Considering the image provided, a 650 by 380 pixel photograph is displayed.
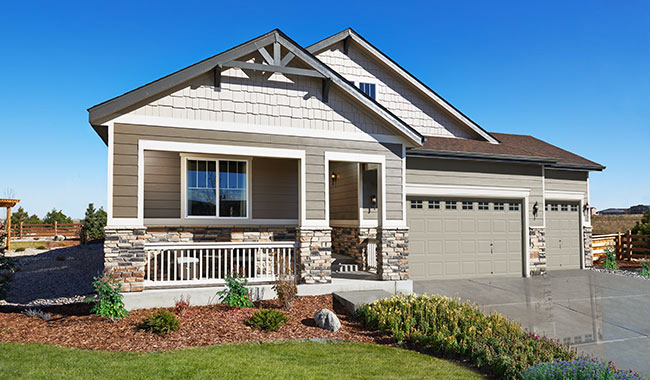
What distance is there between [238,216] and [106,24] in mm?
6671

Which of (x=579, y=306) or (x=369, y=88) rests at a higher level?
(x=369, y=88)

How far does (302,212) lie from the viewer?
→ 31.7 ft

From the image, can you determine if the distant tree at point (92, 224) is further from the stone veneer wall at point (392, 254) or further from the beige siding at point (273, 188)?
the stone veneer wall at point (392, 254)

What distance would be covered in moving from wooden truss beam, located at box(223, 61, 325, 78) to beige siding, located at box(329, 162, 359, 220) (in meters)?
3.69

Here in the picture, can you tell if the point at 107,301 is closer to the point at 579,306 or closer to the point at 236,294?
the point at 236,294

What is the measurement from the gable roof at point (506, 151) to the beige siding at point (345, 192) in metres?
1.94

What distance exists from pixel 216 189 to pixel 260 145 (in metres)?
2.23

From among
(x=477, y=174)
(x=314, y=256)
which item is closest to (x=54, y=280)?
(x=314, y=256)

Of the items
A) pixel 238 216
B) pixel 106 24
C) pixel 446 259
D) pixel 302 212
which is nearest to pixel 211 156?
pixel 238 216

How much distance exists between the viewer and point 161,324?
22.7 feet

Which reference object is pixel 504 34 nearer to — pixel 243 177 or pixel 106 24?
pixel 243 177

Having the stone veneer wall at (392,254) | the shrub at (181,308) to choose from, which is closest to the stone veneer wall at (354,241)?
the stone veneer wall at (392,254)

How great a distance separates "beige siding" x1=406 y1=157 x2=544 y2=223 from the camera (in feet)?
39.8

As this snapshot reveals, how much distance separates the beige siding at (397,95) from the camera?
14242mm
